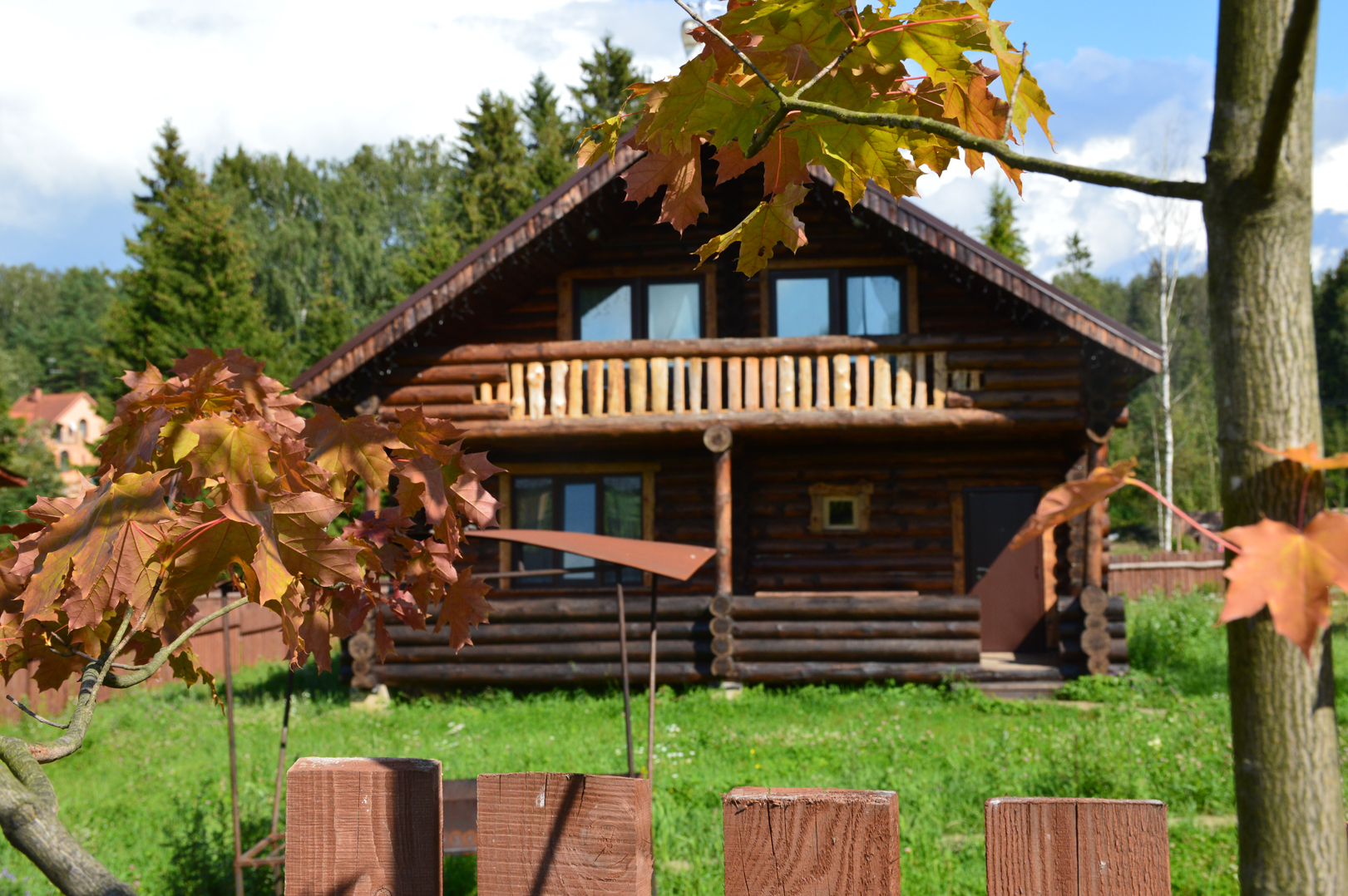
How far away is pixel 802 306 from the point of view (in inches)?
504

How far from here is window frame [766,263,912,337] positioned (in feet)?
41.2

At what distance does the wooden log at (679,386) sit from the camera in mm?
11289

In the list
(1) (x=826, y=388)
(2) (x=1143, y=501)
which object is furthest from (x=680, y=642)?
(2) (x=1143, y=501)

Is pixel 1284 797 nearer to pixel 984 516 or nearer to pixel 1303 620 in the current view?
pixel 1303 620

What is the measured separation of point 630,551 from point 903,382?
705cm

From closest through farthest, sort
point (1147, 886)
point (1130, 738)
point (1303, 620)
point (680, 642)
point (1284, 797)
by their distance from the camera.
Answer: point (1303, 620)
point (1284, 797)
point (1147, 886)
point (1130, 738)
point (680, 642)

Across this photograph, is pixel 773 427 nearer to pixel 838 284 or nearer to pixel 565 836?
pixel 838 284

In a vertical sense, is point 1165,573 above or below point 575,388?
below

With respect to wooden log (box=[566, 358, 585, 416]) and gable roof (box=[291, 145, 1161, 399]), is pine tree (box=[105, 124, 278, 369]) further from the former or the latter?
wooden log (box=[566, 358, 585, 416])

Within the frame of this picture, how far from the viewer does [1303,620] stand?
0.89 metres

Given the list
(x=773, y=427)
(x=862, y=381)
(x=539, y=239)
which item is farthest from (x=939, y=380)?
(x=539, y=239)

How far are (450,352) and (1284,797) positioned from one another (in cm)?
1135

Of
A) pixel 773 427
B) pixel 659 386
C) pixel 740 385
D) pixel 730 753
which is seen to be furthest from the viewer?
pixel 740 385

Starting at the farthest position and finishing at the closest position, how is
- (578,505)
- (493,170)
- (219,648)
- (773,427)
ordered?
(493,170) < (219,648) < (578,505) < (773,427)
